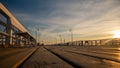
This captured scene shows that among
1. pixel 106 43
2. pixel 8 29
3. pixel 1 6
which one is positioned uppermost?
pixel 1 6

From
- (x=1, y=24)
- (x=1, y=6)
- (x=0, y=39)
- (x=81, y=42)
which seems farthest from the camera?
(x=81, y=42)

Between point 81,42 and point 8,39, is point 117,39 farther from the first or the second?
point 8,39

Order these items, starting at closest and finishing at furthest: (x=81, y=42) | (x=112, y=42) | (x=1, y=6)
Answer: (x=1, y=6), (x=112, y=42), (x=81, y=42)

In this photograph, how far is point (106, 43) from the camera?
1686 inches

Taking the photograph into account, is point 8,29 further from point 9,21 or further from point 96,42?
point 96,42

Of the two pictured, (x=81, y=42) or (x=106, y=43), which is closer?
(x=106, y=43)

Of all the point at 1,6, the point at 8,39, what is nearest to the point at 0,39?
the point at 8,39

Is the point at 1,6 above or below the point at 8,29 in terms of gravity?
above

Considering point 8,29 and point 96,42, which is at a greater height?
point 8,29

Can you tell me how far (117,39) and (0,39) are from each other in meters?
33.9

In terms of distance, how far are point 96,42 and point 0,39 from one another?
29009mm

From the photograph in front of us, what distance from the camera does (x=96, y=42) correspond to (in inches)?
1781

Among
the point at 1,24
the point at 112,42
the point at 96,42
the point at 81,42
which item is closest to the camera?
the point at 1,24

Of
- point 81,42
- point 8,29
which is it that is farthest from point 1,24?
point 81,42
